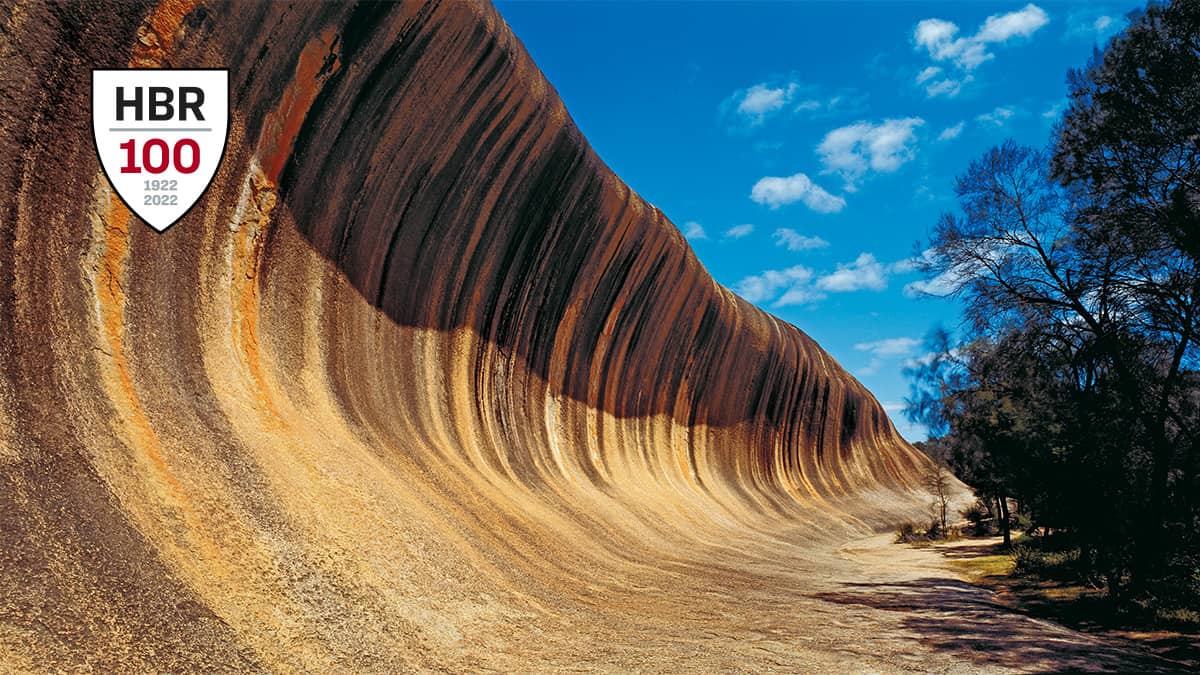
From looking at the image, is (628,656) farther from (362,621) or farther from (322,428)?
(322,428)

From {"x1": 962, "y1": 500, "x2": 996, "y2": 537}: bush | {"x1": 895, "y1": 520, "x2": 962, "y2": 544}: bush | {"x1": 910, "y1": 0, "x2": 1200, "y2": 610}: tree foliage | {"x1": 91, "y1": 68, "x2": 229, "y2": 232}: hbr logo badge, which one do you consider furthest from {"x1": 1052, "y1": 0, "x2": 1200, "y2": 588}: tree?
{"x1": 962, "y1": 500, "x2": 996, "y2": 537}: bush

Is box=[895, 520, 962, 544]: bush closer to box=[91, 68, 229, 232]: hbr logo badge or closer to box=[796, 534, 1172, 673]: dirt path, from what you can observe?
box=[796, 534, 1172, 673]: dirt path

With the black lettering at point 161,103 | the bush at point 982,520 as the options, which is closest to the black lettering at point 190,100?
the black lettering at point 161,103

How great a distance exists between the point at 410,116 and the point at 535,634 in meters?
9.02

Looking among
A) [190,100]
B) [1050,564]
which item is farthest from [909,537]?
[190,100]

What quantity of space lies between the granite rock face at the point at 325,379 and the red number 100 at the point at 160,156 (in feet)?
1.15

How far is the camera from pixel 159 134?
841 centimetres

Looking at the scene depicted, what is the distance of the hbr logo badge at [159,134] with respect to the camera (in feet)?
26.3

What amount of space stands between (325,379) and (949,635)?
9.15 m

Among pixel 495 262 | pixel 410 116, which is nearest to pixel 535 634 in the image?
pixel 410 116

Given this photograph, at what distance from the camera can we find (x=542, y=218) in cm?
1794

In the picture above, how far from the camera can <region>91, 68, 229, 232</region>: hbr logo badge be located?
316 inches

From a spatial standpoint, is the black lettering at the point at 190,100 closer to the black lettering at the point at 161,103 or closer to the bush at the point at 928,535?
the black lettering at the point at 161,103

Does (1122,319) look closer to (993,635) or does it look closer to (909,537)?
(993,635)
